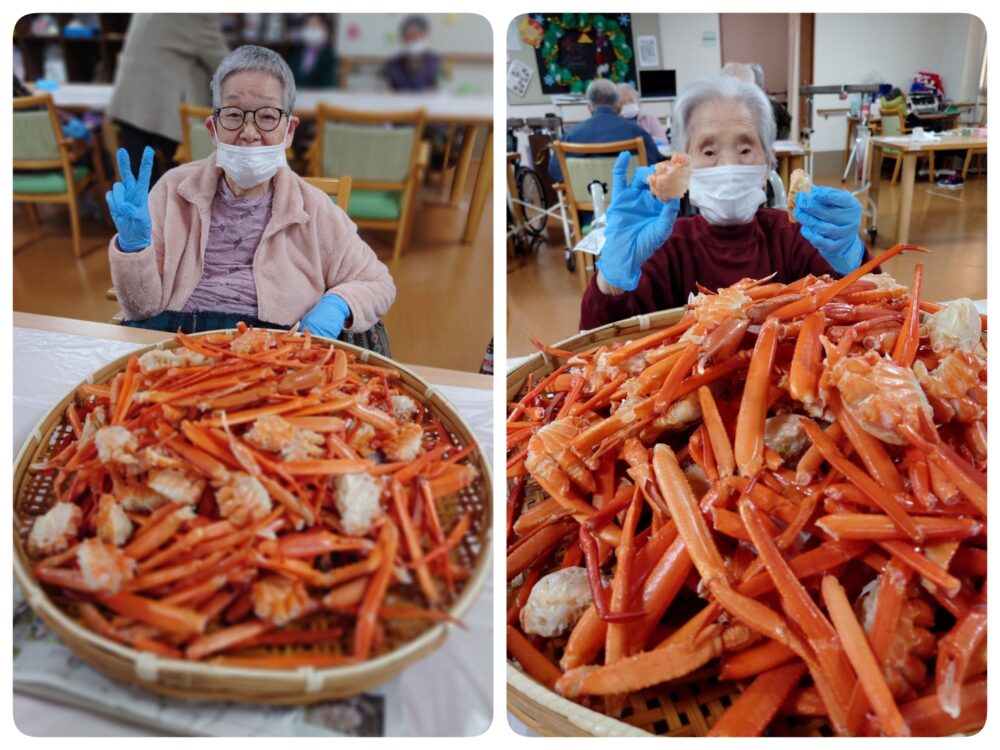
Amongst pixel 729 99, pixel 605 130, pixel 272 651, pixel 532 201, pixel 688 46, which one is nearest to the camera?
pixel 272 651

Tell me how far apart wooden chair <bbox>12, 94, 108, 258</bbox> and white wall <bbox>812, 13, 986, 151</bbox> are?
0.78 metres

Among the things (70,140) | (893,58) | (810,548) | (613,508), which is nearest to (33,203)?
(70,140)

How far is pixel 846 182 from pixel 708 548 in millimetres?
726

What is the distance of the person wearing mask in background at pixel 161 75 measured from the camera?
69 centimetres

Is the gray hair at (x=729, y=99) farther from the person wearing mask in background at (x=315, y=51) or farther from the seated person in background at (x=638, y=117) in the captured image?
the seated person in background at (x=638, y=117)

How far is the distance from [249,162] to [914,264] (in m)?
0.97

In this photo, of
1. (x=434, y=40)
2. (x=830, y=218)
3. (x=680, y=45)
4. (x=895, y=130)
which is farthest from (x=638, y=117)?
(x=434, y=40)

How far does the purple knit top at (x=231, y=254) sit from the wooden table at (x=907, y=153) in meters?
0.74

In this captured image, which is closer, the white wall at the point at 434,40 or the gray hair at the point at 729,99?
the white wall at the point at 434,40

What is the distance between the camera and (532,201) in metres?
2.08

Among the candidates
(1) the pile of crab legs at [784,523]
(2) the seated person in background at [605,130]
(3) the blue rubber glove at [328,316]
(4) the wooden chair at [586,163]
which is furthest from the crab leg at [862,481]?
(2) the seated person in background at [605,130]

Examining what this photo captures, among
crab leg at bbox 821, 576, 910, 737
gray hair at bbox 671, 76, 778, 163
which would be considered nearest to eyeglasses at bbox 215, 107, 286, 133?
crab leg at bbox 821, 576, 910, 737

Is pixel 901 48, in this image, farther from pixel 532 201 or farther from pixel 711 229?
pixel 532 201

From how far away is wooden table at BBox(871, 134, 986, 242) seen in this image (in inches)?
31.0
